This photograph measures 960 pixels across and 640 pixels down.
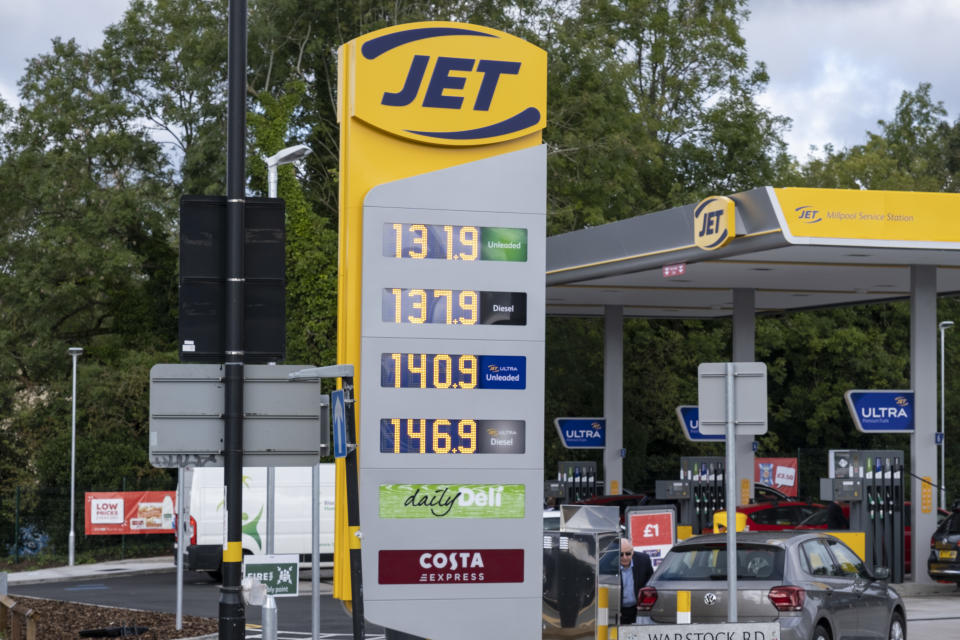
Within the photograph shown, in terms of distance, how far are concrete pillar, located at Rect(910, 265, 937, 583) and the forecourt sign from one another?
1305 centimetres

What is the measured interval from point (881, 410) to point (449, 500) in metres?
13.7

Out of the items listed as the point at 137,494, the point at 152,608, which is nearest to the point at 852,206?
the point at 152,608

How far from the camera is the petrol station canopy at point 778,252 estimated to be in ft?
73.8

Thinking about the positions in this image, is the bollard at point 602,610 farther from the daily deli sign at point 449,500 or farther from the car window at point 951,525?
the car window at point 951,525

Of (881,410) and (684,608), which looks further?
(881,410)

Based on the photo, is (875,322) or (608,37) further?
(875,322)

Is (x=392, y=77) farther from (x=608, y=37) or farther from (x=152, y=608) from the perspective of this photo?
(x=608, y=37)

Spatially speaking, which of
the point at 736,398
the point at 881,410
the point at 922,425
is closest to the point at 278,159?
the point at 736,398

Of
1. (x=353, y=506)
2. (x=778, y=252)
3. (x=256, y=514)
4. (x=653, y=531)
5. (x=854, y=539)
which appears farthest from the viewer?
(x=256, y=514)

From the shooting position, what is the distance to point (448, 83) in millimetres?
14242

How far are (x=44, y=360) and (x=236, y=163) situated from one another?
3319 centimetres

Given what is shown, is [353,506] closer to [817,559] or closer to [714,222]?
[817,559]

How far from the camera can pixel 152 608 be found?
23734 mm

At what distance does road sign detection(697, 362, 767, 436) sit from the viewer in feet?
41.2
